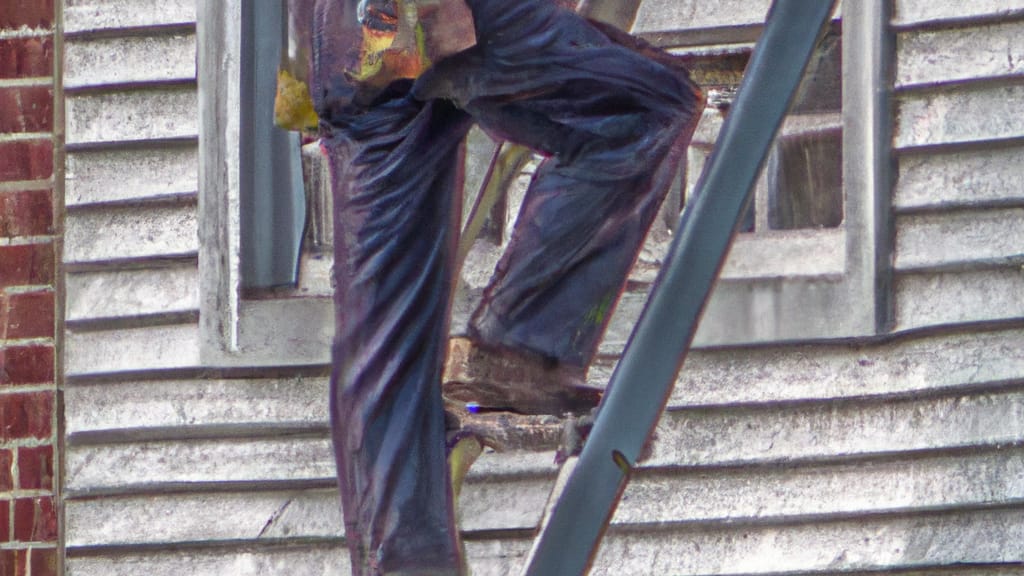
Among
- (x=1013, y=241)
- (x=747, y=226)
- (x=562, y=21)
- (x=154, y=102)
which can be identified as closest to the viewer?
(x=562, y=21)

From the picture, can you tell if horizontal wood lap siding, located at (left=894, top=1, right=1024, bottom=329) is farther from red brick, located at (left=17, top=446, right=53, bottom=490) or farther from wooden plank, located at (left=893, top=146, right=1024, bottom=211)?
red brick, located at (left=17, top=446, right=53, bottom=490)

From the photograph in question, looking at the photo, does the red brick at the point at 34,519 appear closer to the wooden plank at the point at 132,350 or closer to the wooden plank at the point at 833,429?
the wooden plank at the point at 132,350

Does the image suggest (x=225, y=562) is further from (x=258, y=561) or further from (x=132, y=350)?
(x=132, y=350)

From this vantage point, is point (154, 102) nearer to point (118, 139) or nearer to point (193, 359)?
point (118, 139)

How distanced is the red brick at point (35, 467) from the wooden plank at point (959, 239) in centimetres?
207

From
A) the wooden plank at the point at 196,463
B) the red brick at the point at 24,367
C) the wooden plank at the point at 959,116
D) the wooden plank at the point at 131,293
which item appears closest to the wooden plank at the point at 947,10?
the wooden plank at the point at 959,116

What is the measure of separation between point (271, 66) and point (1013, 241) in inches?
67.6

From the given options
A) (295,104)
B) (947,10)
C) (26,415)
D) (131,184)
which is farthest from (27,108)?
(947,10)

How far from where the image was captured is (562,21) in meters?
2.12

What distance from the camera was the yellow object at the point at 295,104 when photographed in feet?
7.59

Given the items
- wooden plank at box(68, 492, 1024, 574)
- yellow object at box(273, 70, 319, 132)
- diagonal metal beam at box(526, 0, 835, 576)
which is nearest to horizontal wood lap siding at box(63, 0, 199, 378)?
wooden plank at box(68, 492, 1024, 574)

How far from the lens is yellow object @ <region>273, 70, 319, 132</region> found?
7.59 feet

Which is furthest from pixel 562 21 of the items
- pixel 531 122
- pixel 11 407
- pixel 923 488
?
pixel 11 407

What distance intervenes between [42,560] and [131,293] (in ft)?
2.32
